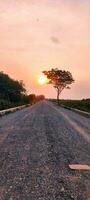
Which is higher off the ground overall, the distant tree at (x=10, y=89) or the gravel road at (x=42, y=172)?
the distant tree at (x=10, y=89)

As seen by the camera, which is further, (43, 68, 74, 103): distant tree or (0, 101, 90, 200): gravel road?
(43, 68, 74, 103): distant tree

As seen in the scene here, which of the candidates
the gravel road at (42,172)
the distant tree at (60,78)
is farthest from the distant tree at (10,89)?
the gravel road at (42,172)

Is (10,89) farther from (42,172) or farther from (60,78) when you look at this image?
(42,172)

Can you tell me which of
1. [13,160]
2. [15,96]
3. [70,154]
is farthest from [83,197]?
[15,96]

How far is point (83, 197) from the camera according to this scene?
19.4 feet

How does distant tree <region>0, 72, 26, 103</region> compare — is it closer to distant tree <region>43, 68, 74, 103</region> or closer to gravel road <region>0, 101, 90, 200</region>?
distant tree <region>43, 68, 74, 103</region>

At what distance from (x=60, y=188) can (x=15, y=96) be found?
69.7 metres

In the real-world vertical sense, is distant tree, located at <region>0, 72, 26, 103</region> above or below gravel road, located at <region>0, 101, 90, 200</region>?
above

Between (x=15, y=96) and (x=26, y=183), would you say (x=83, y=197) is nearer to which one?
(x=26, y=183)

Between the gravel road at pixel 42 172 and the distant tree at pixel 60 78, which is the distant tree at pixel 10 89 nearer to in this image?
the distant tree at pixel 60 78

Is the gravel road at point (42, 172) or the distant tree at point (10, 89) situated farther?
the distant tree at point (10, 89)

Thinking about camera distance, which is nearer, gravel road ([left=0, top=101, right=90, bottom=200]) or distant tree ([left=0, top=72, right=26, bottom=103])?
gravel road ([left=0, top=101, right=90, bottom=200])

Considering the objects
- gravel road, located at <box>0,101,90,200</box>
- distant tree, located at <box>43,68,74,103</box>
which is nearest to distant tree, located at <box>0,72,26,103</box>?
distant tree, located at <box>43,68,74,103</box>

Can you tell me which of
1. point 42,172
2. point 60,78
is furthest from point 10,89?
point 42,172
